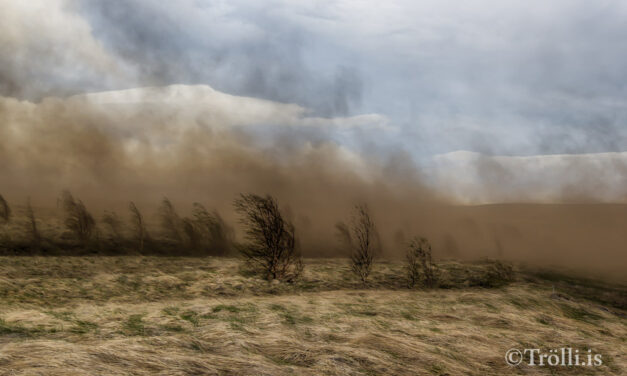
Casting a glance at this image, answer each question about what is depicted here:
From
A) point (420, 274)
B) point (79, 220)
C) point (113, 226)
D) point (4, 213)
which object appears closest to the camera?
point (420, 274)

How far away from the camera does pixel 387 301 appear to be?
2045cm

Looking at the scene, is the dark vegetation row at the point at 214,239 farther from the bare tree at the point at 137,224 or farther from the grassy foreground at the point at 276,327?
the grassy foreground at the point at 276,327

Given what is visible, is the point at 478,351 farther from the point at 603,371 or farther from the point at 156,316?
the point at 156,316

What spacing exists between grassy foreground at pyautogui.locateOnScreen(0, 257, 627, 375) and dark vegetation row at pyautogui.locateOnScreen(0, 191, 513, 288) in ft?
7.26

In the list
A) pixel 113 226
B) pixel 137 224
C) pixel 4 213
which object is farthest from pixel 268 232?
pixel 4 213

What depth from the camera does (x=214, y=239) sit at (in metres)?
47.1

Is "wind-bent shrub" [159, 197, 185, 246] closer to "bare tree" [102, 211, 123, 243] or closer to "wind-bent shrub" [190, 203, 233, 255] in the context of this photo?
"wind-bent shrub" [190, 203, 233, 255]

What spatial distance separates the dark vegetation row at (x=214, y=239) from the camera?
83.3 feet

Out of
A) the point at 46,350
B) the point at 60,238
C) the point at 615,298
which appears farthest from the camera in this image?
the point at 60,238

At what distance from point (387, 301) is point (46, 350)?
1485 cm

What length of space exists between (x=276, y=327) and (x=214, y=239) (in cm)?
3498

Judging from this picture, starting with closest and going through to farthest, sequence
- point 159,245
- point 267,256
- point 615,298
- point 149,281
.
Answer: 1. point 149,281
2. point 267,256
3. point 615,298
4. point 159,245

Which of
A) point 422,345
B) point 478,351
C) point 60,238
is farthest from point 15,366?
point 60,238

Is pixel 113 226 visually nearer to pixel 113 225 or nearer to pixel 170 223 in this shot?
pixel 113 225
